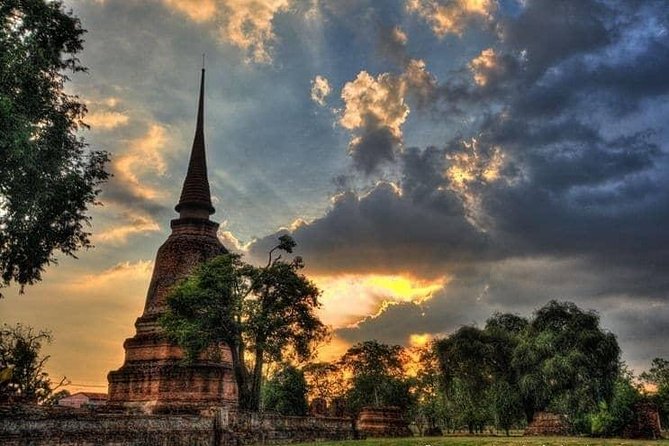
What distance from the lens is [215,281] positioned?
3070 cm

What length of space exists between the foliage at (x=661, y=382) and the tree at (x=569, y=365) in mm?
29042

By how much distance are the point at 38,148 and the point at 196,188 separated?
80.1 feet

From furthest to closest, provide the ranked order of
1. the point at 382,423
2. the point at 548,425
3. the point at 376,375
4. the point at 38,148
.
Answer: the point at 376,375 < the point at 382,423 < the point at 548,425 < the point at 38,148

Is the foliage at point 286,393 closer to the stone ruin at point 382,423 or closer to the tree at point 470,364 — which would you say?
the stone ruin at point 382,423

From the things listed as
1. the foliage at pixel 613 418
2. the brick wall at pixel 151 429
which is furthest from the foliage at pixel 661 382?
the brick wall at pixel 151 429

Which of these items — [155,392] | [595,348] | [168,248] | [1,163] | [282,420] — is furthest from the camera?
[168,248]

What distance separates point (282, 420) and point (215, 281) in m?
7.94

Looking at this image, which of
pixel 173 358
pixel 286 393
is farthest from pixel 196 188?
pixel 286 393

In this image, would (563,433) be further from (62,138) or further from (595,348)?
(62,138)

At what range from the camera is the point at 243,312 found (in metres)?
30.4

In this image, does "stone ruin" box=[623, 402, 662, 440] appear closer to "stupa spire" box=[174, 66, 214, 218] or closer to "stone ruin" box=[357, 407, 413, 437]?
"stone ruin" box=[357, 407, 413, 437]

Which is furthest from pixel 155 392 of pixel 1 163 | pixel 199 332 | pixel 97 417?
pixel 1 163

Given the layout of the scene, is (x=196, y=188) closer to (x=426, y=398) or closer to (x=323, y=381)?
(x=323, y=381)

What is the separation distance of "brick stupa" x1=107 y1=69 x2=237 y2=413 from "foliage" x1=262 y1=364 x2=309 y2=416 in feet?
76.6
